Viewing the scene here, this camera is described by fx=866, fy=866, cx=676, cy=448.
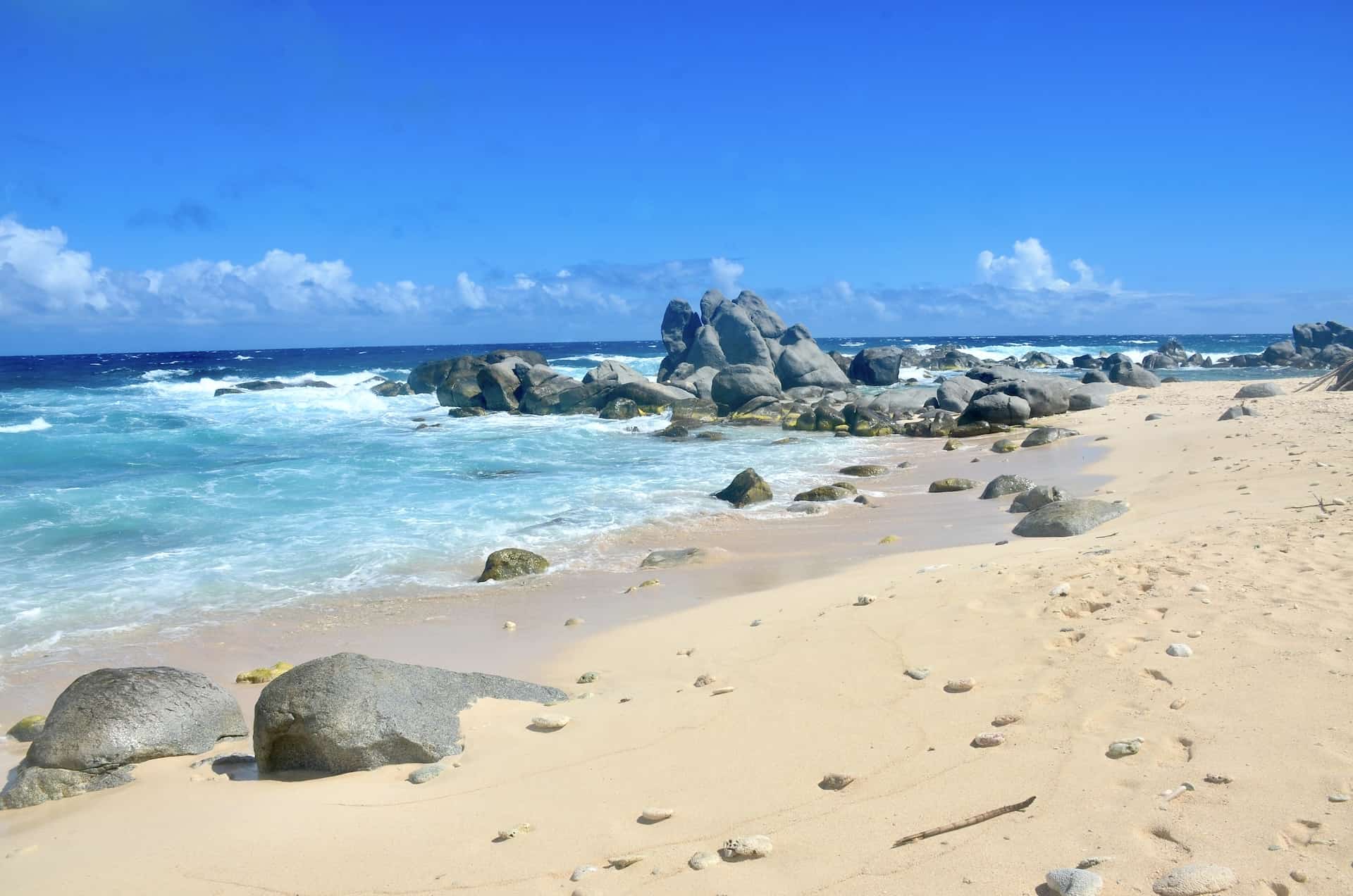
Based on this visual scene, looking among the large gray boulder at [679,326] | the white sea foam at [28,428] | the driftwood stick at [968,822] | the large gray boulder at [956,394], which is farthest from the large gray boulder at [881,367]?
the driftwood stick at [968,822]

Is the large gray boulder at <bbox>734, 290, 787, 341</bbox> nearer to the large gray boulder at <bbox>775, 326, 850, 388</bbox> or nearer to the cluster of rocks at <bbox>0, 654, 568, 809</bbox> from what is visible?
the large gray boulder at <bbox>775, 326, 850, 388</bbox>

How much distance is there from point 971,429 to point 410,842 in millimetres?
22582

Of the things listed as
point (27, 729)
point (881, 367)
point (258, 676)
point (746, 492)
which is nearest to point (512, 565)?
point (258, 676)

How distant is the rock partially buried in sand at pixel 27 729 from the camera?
6391 millimetres

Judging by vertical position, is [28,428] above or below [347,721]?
above

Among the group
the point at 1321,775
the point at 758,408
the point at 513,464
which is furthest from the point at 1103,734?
the point at 758,408

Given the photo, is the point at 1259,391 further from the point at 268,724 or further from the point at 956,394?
the point at 268,724

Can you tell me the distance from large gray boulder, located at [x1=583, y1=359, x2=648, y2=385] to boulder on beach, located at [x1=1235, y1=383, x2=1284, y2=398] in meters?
20.5

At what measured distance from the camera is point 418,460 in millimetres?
21828

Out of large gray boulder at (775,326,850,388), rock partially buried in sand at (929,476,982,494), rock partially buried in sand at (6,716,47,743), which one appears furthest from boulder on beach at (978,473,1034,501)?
large gray boulder at (775,326,850,388)

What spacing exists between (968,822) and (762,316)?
46064mm

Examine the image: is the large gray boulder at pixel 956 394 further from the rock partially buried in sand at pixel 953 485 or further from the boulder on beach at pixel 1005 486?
the boulder on beach at pixel 1005 486

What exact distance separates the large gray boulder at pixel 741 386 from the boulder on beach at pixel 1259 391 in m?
15.0

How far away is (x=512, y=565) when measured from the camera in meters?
10.7
